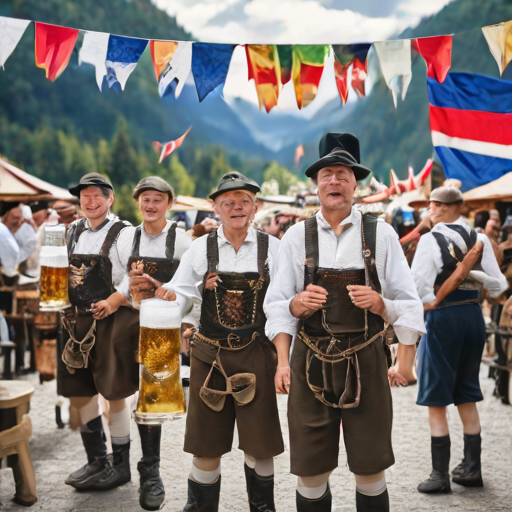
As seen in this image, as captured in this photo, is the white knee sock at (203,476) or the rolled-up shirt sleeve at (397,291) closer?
the rolled-up shirt sleeve at (397,291)

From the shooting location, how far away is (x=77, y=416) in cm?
495

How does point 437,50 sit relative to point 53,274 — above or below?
above

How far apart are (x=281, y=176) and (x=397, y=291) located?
66208mm

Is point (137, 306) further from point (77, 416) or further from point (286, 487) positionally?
point (77, 416)

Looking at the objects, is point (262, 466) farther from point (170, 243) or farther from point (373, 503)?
point (170, 243)

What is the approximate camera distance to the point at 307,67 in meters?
6.14

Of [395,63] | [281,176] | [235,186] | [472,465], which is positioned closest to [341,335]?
[235,186]

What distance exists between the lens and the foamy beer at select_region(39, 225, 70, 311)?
3287mm

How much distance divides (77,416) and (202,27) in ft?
272

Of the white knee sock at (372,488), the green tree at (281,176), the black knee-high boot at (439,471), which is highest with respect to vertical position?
the green tree at (281,176)

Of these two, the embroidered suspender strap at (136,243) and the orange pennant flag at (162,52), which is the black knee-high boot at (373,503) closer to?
the embroidered suspender strap at (136,243)

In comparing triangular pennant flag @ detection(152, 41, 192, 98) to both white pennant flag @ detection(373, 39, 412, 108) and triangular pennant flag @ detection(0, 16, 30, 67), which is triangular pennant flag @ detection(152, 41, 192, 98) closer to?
triangular pennant flag @ detection(0, 16, 30, 67)

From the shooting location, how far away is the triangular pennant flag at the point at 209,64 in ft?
19.0

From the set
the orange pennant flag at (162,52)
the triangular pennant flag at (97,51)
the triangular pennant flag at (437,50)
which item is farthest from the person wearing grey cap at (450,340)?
the triangular pennant flag at (97,51)
